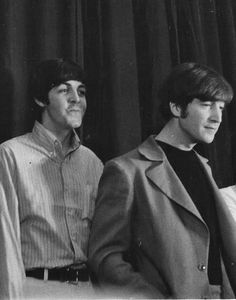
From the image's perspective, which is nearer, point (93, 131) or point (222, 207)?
point (222, 207)

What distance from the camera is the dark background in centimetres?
205

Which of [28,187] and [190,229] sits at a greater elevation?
[28,187]

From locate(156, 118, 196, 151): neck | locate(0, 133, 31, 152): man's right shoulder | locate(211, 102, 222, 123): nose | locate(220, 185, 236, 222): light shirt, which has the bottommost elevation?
locate(220, 185, 236, 222): light shirt

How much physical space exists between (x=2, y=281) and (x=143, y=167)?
1.71ft

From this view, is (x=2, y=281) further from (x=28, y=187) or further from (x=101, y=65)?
(x=101, y=65)

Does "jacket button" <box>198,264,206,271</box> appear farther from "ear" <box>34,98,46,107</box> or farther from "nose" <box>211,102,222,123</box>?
"ear" <box>34,98,46,107</box>

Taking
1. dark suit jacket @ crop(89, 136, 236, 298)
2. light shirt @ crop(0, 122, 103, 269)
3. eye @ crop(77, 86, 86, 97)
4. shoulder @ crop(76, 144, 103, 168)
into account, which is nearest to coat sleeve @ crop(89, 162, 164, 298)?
dark suit jacket @ crop(89, 136, 236, 298)

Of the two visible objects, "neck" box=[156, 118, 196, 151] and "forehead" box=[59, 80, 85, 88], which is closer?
"neck" box=[156, 118, 196, 151]

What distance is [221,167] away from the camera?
2348mm

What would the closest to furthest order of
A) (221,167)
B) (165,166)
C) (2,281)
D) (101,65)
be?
(2,281) < (165,166) < (101,65) < (221,167)

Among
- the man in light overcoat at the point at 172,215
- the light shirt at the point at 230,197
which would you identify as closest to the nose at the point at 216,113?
the man in light overcoat at the point at 172,215

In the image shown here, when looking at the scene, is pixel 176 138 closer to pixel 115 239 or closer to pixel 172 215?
pixel 172 215

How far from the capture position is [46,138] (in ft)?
6.12

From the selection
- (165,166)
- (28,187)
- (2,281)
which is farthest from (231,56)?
(2,281)
